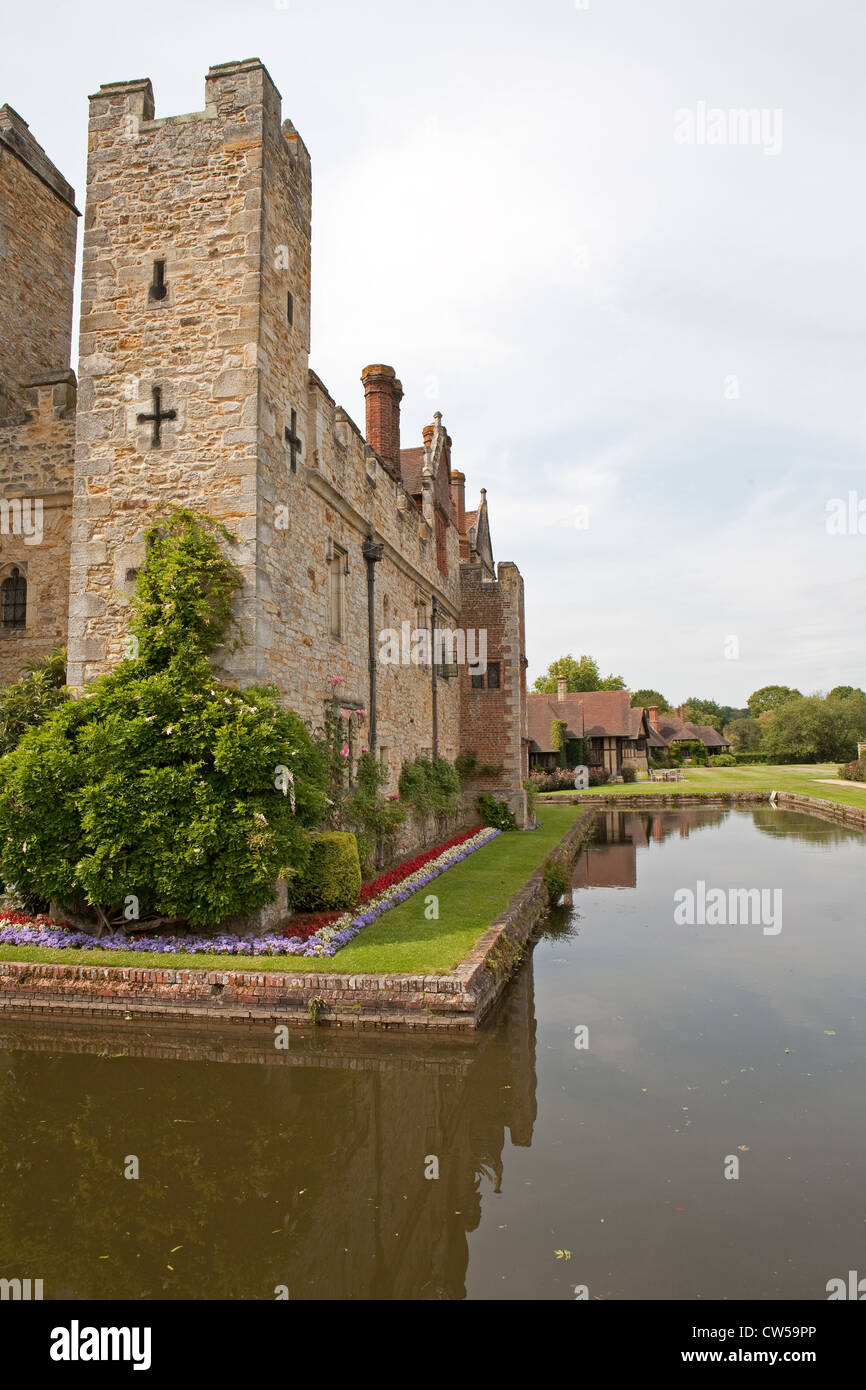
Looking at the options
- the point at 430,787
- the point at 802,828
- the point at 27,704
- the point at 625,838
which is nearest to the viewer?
the point at 27,704

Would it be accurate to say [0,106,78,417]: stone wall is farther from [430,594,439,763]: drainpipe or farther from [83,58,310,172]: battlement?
[430,594,439,763]: drainpipe

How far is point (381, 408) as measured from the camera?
63.5 feet

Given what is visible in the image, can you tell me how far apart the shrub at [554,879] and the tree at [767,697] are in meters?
107

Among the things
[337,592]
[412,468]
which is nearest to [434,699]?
[337,592]

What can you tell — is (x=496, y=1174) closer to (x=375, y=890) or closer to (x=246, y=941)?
(x=246, y=941)

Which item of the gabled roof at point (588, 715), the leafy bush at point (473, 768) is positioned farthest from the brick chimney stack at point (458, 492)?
the gabled roof at point (588, 715)

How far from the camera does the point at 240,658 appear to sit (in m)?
9.93

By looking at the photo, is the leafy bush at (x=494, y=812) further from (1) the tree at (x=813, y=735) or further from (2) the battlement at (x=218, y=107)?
(1) the tree at (x=813, y=735)

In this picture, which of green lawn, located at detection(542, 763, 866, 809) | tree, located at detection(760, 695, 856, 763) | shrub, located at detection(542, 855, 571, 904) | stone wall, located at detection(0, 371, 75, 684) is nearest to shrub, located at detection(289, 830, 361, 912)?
shrub, located at detection(542, 855, 571, 904)

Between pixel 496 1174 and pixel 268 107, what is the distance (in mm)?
12427

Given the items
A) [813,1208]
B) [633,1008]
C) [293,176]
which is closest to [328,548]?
[293,176]

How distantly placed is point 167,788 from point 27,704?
333cm

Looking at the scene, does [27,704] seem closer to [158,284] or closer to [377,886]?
[377,886]

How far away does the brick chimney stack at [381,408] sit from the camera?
63.4 ft
